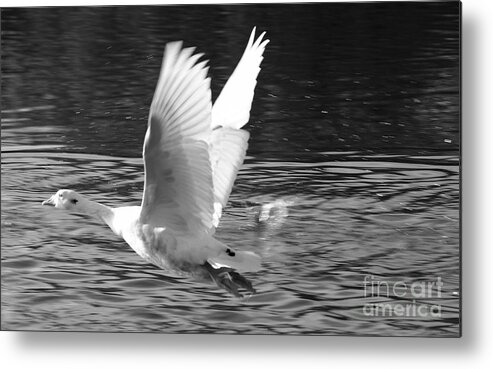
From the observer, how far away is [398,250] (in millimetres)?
3061

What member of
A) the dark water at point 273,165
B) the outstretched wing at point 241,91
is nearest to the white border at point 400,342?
the dark water at point 273,165

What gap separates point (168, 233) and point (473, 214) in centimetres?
82

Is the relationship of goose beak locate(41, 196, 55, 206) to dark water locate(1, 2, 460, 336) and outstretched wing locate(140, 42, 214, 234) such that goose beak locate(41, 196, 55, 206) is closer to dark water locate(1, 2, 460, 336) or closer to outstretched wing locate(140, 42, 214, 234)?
dark water locate(1, 2, 460, 336)

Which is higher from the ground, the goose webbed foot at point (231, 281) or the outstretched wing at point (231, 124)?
the outstretched wing at point (231, 124)

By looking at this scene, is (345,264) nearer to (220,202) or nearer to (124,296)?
(220,202)

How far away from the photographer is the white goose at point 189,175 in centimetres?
255

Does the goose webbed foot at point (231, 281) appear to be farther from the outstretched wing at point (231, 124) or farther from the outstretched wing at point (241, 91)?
the outstretched wing at point (241, 91)

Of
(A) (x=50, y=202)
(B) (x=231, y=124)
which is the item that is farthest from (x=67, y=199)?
(B) (x=231, y=124)

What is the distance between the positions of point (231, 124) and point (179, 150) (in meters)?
0.42

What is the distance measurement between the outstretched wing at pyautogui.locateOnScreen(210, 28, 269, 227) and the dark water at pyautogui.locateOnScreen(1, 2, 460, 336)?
30 mm

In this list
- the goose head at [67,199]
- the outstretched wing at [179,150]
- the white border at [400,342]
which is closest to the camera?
the outstretched wing at [179,150]

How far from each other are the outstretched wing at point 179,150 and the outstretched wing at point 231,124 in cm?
16

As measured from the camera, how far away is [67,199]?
3.10 meters

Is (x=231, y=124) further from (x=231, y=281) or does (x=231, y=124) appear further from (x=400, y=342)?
(x=400, y=342)
